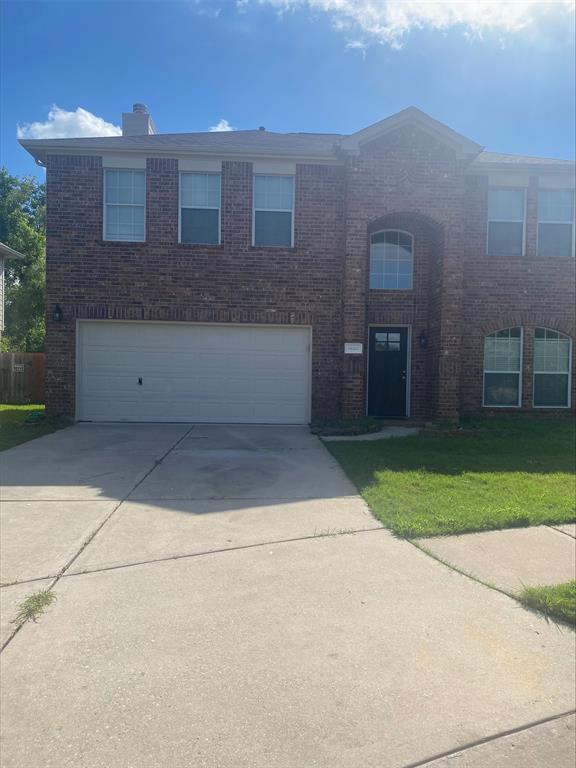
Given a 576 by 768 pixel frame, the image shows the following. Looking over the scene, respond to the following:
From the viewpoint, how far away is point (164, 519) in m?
5.29

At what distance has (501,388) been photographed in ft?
41.3

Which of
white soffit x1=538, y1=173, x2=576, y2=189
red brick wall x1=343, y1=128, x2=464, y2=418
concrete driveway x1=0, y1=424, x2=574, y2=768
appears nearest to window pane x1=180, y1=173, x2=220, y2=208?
red brick wall x1=343, y1=128, x2=464, y2=418

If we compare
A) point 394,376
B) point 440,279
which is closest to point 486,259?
point 440,279

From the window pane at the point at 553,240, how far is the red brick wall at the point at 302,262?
66.3 inches

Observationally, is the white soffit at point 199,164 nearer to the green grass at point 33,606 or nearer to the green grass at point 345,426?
the green grass at point 345,426

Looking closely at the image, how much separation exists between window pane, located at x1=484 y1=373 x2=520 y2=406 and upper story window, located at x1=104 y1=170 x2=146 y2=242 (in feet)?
28.3

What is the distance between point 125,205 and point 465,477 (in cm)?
936

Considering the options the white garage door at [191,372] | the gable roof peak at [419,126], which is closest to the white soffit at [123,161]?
the white garage door at [191,372]

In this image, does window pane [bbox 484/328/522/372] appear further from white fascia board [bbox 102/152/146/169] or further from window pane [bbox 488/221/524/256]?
white fascia board [bbox 102/152/146/169]

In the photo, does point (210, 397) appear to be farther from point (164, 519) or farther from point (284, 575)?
point (284, 575)

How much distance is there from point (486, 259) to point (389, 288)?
7.57 feet

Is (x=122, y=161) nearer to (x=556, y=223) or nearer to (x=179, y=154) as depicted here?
(x=179, y=154)

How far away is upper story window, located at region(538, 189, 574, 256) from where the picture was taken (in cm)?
1260

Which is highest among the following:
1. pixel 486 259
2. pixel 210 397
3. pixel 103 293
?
pixel 486 259
